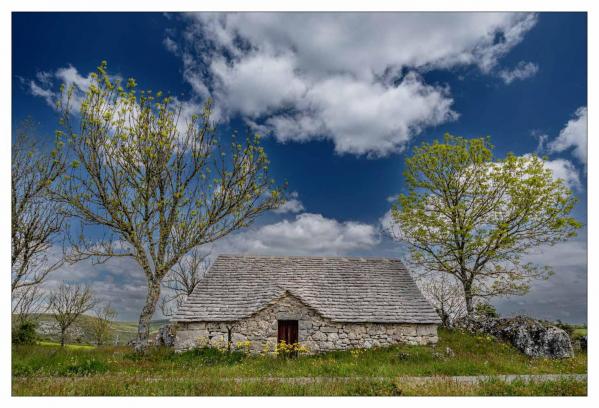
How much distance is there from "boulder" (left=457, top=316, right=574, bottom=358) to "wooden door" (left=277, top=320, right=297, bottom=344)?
382 inches

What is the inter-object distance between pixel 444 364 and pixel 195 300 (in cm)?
1197

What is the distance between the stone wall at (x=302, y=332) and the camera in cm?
1814

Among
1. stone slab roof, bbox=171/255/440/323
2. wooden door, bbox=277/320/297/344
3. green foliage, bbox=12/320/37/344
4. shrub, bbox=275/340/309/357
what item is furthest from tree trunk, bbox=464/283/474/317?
green foliage, bbox=12/320/37/344

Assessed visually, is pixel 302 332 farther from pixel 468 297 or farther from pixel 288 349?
pixel 468 297

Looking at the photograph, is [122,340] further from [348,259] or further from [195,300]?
[348,259]

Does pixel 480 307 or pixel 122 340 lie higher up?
pixel 480 307

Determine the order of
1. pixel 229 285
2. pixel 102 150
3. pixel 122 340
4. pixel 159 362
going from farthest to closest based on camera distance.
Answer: pixel 122 340 → pixel 229 285 → pixel 102 150 → pixel 159 362

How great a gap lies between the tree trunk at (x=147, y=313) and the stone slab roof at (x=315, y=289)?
123cm

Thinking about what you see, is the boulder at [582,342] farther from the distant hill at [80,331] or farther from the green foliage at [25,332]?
the green foliage at [25,332]

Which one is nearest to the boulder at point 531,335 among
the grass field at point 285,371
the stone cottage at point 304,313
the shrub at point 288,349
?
the grass field at point 285,371

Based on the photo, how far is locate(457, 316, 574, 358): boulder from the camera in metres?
17.3

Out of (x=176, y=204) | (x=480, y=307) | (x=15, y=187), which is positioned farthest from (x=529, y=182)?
(x=15, y=187)
